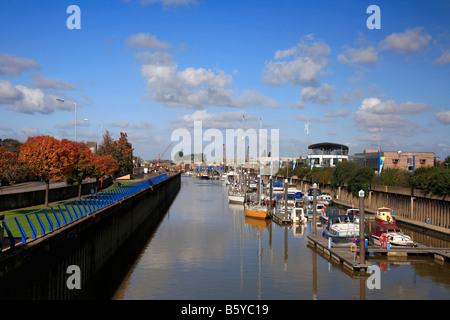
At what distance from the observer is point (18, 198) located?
125 ft

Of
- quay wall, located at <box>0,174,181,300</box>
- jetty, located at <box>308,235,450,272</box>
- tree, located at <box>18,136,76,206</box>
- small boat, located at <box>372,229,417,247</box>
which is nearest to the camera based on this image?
quay wall, located at <box>0,174,181,300</box>

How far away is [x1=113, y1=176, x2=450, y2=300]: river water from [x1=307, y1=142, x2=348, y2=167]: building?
93940mm

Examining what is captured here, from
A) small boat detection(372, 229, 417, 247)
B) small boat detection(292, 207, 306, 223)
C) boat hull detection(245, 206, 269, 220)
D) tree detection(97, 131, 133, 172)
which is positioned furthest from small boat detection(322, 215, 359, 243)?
tree detection(97, 131, 133, 172)

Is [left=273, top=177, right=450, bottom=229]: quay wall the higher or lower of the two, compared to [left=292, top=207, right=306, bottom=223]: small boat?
higher

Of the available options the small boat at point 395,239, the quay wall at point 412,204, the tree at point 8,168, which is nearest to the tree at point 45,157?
the tree at point 8,168

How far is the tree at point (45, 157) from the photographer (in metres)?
39.2

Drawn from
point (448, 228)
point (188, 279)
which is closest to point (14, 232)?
point (188, 279)

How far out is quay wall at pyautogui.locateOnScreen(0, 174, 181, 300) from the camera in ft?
61.4

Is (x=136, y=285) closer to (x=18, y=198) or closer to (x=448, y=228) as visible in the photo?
(x=18, y=198)

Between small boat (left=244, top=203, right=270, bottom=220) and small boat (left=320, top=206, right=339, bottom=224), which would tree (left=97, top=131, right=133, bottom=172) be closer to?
small boat (left=244, top=203, right=270, bottom=220)

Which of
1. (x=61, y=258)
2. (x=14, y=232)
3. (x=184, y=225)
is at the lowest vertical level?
(x=184, y=225)

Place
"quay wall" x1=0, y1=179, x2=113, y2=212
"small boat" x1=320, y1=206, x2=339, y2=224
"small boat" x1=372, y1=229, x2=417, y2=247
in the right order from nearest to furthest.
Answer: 1. "quay wall" x1=0, y1=179, x2=113, y2=212
2. "small boat" x1=372, y1=229, x2=417, y2=247
3. "small boat" x1=320, y1=206, x2=339, y2=224
